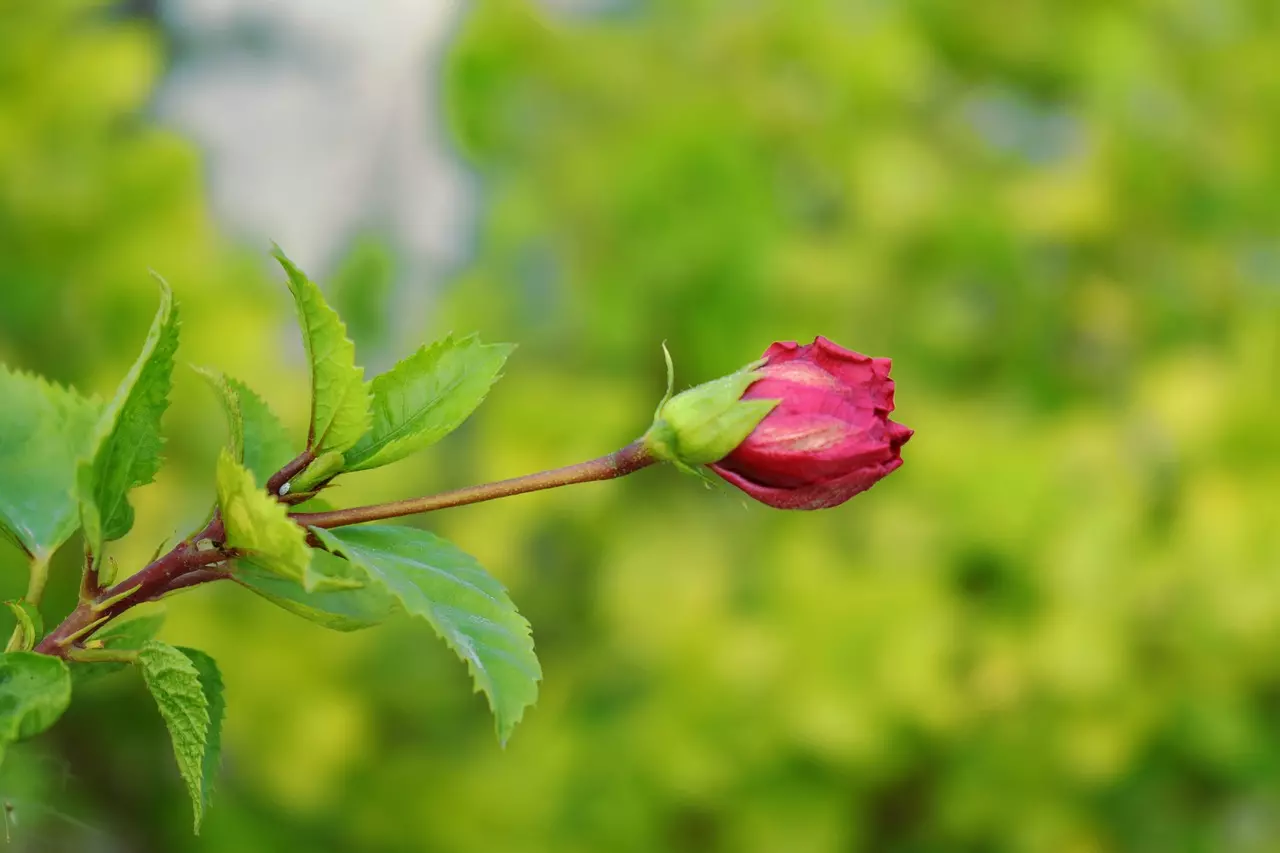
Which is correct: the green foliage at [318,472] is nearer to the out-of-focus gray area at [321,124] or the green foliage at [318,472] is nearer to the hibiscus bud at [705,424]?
the hibiscus bud at [705,424]

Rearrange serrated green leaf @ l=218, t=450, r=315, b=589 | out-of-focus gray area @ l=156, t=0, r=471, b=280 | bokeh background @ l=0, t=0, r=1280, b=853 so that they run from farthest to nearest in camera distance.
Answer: out-of-focus gray area @ l=156, t=0, r=471, b=280, bokeh background @ l=0, t=0, r=1280, b=853, serrated green leaf @ l=218, t=450, r=315, b=589

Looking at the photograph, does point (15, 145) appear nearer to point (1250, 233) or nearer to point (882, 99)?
point (882, 99)

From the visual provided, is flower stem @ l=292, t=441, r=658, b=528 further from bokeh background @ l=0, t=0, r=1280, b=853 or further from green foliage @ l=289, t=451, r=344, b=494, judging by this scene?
bokeh background @ l=0, t=0, r=1280, b=853

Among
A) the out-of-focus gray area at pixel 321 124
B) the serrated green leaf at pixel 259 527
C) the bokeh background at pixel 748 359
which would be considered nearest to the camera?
the serrated green leaf at pixel 259 527

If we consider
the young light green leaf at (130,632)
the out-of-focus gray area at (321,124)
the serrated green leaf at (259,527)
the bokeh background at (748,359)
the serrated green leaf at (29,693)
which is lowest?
the serrated green leaf at (29,693)

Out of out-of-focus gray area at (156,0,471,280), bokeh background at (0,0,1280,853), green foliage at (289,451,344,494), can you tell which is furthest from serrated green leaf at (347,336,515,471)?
out-of-focus gray area at (156,0,471,280)

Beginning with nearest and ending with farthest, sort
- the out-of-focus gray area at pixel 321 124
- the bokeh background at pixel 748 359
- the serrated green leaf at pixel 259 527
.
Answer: the serrated green leaf at pixel 259 527, the bokeh background at pixel 748 359, the out-of-focus gray area at pixel 321 124

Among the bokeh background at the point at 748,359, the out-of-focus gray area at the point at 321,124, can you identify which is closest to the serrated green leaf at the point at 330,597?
the bokeh background at the point at 748,359
